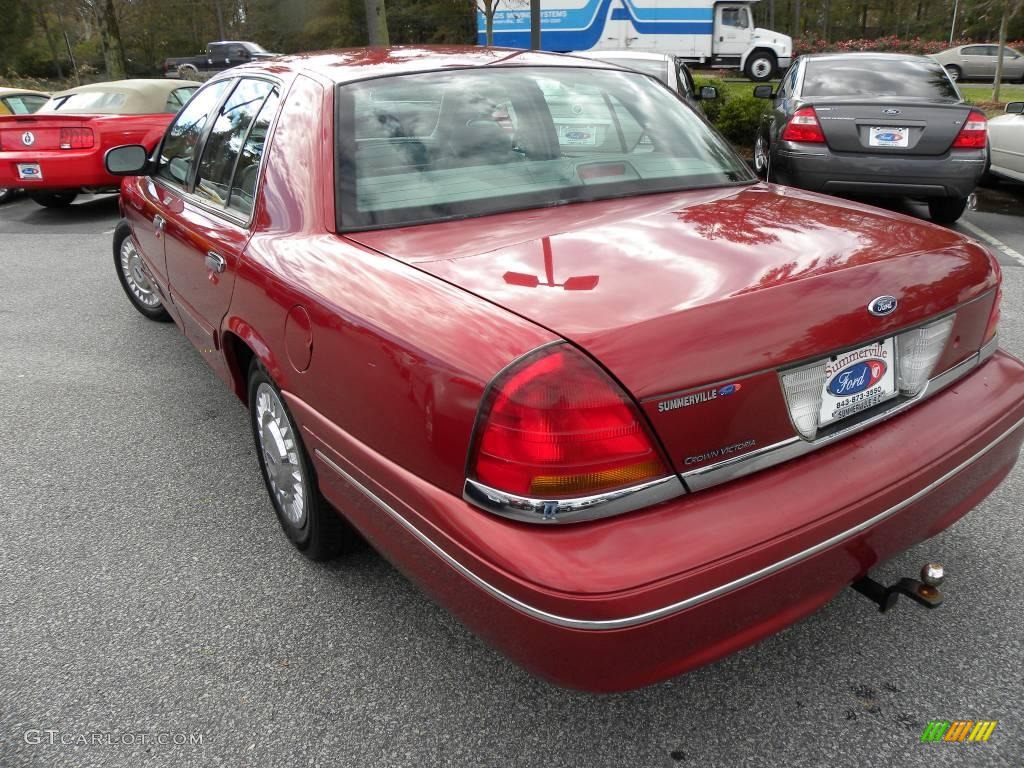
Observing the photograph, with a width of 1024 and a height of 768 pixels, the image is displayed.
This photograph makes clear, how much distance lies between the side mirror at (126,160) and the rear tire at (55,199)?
22.1 feet

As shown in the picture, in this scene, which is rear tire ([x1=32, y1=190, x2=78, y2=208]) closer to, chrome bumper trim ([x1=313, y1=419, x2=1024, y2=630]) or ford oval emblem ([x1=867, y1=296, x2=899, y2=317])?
chrome bumper trim ([x1=313, y1=419, x2=1024, y2=630])

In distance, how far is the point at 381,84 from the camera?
2566mm

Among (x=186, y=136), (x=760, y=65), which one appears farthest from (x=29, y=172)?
(x=760, y=65)

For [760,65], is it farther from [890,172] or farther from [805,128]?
[890,172]

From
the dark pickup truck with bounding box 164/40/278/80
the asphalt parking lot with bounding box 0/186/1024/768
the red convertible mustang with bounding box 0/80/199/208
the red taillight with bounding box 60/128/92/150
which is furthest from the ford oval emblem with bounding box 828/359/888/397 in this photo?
the dark pickup truck with bounding box 164/40/278/80

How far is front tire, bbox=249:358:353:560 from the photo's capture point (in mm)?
2432

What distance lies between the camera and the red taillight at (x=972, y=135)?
646 centimetres

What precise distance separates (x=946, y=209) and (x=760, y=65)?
21672 mm

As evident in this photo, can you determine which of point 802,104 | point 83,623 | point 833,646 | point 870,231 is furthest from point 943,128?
point 83,623

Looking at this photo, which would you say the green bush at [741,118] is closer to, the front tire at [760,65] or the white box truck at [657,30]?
the white box truck at [657,30]

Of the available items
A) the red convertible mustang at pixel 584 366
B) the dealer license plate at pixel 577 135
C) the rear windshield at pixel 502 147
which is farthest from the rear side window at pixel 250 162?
the dealer license plate at pixel 577 135

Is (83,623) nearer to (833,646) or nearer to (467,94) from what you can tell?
(467,94)

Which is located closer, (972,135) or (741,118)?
(972,135)

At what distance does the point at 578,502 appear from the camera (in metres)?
1.55
